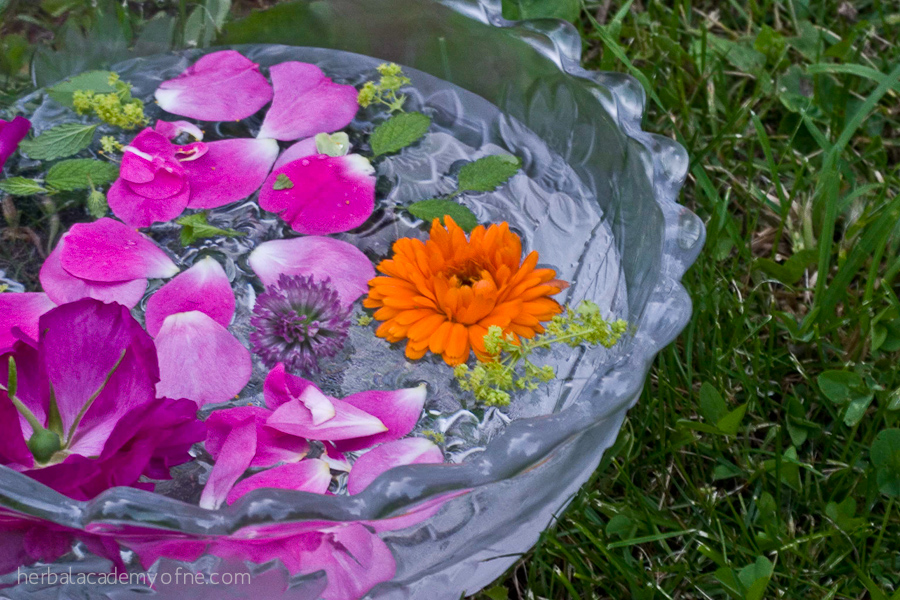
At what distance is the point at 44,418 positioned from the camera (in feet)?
1.93

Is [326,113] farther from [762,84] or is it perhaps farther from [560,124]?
→ [762,84]

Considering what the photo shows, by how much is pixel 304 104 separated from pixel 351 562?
42cm

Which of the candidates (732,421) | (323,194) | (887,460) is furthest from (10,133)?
(887,460)

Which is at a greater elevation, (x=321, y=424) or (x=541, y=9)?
(x=541, y=9)

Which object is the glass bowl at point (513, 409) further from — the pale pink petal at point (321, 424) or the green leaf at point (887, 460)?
the green leaf at point (887, 460)

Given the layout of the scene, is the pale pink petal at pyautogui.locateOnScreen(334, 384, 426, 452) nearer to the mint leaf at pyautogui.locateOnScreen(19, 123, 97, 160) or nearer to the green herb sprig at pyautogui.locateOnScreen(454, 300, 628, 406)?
the green herb sprig at pyautogui.locateOnScreen(454, 300, 628, 406)

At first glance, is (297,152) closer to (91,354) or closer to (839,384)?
(91,354)

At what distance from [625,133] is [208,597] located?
0.39m

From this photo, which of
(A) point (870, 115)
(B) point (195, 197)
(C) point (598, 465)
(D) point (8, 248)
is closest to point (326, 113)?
(B) point (195, 197)

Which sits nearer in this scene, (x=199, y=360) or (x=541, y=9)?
(x=199, y=360)

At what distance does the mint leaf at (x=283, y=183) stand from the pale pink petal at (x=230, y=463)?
22 centimetres

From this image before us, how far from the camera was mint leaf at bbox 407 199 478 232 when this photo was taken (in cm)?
76

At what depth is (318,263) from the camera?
73 cm

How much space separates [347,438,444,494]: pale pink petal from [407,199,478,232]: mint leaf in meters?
0.19
